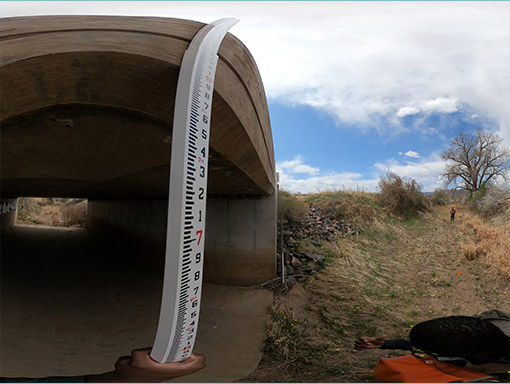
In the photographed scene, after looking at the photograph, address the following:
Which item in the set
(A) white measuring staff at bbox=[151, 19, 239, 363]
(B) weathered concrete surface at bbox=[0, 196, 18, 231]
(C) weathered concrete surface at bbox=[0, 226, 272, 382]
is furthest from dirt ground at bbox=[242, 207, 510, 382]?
(B) weathered concrete surface at bbox=[0, 196, 18, 231]

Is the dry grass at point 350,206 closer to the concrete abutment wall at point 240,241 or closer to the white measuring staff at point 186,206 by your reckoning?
the concrete abutment wall at point 240,241

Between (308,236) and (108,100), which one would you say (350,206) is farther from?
(108,100)

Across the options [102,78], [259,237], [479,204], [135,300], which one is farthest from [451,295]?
[479,204]

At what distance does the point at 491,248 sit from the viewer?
367 inches

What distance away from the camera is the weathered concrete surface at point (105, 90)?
7.90 ft

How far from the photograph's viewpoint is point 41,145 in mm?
3750

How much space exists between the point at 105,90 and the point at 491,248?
10926 millimetres

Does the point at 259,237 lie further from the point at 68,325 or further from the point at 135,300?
the point at 68,325

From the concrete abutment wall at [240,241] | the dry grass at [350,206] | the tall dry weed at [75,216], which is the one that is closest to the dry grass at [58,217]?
the tall dry weed at [75,216]

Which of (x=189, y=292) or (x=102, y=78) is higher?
(x=102, y=78)

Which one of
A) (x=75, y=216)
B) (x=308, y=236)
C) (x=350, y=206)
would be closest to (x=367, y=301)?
(x=308, y=236)

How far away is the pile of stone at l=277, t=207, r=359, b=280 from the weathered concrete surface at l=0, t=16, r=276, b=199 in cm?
498

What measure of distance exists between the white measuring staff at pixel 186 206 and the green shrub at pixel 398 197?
49.5ft

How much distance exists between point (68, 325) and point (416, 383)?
5.60 m
